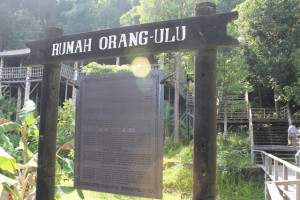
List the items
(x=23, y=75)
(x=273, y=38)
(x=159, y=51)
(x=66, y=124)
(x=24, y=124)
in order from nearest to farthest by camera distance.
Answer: (x=159, y=51), (x=24, y=124), (x=66, y=124), (x=273, y=38), (x=23, y=75)

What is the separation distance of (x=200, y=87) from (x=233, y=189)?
27.6 feet

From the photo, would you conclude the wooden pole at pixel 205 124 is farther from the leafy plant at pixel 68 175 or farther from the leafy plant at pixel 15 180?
the leafy plant at pixel 15 180

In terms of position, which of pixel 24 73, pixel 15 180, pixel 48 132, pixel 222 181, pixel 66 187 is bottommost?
pixel 222 181

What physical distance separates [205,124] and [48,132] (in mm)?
2098

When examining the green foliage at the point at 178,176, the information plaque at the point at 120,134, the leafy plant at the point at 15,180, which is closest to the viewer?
the information plaque at the point at 120,134

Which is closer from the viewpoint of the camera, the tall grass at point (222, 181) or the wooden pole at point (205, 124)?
the wooden pole at point (205, 124)

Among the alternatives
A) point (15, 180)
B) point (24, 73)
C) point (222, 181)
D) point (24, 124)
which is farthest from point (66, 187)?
point (24, 73)

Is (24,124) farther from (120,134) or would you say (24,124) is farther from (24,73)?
(24,73)

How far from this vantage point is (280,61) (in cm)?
1644

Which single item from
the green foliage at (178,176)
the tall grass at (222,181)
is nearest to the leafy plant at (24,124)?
the tall grass at (222,181)

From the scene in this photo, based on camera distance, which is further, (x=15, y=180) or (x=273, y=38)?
(x=273, y=38)

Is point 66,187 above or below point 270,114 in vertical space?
below

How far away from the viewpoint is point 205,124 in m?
2.78

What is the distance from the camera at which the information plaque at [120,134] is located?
304cm
